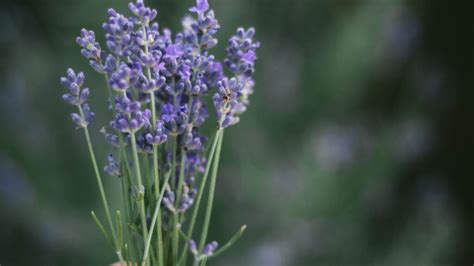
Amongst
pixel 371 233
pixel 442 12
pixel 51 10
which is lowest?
pixel 371 233

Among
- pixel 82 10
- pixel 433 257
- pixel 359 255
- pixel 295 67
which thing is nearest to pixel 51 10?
pixel 82 10

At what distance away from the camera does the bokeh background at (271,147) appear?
1.78 m

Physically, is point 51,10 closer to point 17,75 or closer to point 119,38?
point 17,75

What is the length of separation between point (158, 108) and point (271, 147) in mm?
1230

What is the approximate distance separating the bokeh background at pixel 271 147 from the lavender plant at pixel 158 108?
43.3 inches

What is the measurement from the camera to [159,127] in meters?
0.56

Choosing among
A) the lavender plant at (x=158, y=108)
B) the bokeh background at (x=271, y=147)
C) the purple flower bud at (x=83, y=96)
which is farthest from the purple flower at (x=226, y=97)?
the bokeh background at (x=271, y=147)

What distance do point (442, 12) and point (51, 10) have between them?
1.36 meters

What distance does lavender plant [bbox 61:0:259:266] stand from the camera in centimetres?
56

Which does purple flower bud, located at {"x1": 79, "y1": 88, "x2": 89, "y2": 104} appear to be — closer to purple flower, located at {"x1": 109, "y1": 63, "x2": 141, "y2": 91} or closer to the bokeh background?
purple flower, located at {"x1": 109, "y1": 63, "x2": 141, "y2": 91}

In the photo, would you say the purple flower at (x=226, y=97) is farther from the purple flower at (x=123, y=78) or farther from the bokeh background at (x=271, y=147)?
the bokeh background at (x=271, y=147)

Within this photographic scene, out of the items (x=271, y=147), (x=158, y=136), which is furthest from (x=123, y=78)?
(x=271, y=147)

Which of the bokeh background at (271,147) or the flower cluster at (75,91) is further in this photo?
the bokeh background at (271,147)

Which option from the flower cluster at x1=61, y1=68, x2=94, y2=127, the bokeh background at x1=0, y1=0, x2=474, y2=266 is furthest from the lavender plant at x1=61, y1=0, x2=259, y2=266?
the bokeh background at x1=0, y1=0, x2=474, y2=266
